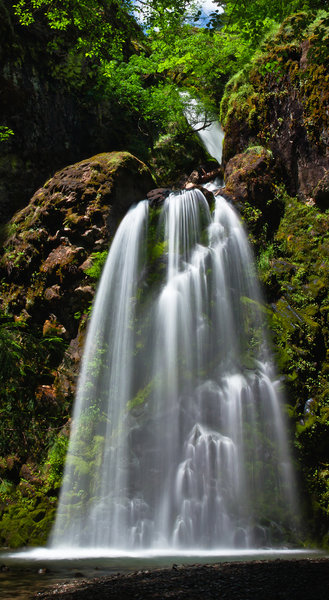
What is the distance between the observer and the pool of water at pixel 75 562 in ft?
13.0

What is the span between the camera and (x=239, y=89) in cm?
1354

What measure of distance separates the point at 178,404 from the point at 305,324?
129 inches

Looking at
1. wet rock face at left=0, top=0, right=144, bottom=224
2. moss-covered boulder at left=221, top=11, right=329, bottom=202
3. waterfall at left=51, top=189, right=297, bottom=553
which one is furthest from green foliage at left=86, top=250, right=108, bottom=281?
moss-covered boulder at left=221, top=11, right=329, bottom=202

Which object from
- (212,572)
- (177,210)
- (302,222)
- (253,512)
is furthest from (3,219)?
(212,572)

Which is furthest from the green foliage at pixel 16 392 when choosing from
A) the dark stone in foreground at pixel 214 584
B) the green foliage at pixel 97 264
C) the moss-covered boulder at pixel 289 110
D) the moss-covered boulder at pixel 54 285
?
the moss-covered boulder at pixel 289 110

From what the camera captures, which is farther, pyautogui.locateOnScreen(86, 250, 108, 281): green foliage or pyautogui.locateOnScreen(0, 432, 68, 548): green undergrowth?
pyautogui.locateOnScreen(86, 250, 108, 281): green foliage

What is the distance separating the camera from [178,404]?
7.94m

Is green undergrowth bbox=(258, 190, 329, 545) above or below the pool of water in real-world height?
above

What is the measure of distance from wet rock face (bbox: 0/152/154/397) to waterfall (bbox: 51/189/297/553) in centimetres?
63

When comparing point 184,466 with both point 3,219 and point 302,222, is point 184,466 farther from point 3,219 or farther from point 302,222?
point 3,219

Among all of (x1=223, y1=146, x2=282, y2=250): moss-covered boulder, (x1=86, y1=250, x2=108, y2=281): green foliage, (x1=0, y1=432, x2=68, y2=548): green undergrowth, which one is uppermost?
(x1=223, y1=146, x2=282, y2=250): moss-covered boulder

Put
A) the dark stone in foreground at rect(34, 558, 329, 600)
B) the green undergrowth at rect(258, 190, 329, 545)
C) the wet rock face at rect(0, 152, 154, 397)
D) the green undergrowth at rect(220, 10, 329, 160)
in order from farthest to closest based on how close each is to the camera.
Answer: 1. the green undergrowth at rect(220, 10, 329, 160)
2. the wet rock face at rect(0, 152, 154, 397)
3. the green undergrowth at rect(258, 190, 329, 545)
4. the dark stone in foreground at rect(34, 558, 329, 600)

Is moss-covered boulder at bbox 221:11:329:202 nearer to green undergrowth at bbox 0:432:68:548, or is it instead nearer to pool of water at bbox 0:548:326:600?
pool of water at bbox 0:548:326:600

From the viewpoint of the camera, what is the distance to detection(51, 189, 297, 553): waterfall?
22.3ft
